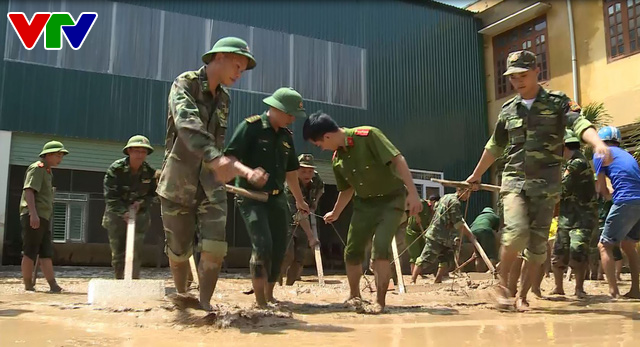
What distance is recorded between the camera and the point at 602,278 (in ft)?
30.6

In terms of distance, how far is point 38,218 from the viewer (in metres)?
6.63

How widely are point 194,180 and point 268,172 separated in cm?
90

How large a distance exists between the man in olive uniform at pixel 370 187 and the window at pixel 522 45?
13225 mm

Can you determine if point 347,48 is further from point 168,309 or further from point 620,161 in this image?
point 168,309

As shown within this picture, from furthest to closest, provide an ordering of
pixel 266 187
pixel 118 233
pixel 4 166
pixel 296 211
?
1. pixel 4 166
2. pixel 296 211
3. pixel 118 233
4. pixel 266 187

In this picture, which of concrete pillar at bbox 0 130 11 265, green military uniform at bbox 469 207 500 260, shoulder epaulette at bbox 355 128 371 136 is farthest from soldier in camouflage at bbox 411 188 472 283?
concrete pillar at bbox 0 130 11 265

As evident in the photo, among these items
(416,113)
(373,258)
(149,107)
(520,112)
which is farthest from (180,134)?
(416,113)

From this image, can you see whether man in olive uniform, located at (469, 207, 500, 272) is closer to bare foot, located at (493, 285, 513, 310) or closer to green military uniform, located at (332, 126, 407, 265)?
bare foot, located at (493, 285, 513, 310)

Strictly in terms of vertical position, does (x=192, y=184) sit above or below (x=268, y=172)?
below

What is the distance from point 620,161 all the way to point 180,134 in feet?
15.3

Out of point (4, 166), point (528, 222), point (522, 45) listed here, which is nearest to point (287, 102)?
point (528, 222)

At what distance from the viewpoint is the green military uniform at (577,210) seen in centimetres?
596

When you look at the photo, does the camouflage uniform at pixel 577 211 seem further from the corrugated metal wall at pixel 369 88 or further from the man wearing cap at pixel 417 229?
the corrugated metal wall at pixel 369 88

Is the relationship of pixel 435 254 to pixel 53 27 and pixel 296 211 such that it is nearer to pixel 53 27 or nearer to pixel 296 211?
pixel 296 211
